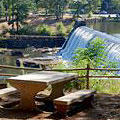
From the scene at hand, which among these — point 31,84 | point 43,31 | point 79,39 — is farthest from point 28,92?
point 43,31

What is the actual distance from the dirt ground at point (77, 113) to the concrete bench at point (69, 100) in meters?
0.15

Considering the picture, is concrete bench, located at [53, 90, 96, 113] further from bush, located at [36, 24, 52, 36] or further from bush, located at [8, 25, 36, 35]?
bush, located at [8, 25, 36, 35]

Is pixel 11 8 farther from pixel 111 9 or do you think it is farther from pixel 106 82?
pixel 106 82

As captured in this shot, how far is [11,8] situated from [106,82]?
4244cm

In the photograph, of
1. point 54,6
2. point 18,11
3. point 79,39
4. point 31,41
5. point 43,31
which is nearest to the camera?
point 79,39

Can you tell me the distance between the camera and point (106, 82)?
948cm

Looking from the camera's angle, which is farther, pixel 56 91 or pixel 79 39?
pixel 79 39

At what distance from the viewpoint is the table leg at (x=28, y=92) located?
6.44 metres

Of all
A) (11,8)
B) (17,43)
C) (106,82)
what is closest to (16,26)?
(11,8)

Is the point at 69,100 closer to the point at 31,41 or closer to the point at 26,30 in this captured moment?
the point at 31,41

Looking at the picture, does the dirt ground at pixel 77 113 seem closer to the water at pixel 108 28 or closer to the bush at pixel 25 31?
the bush at pixel 25 31

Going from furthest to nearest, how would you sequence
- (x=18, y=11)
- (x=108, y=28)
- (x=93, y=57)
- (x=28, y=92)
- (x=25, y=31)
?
1. (x=108, y=28)
2. (x=18, y=11)
3. (x=25, y=31)
4. (x=93, y=57)
5. (x=28, y=92)

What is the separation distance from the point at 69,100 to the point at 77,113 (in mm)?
458

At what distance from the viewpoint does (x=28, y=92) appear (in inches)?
258
